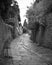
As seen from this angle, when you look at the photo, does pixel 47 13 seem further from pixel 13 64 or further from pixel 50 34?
pixel 13 64

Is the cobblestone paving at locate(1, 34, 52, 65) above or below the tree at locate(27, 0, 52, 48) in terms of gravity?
below

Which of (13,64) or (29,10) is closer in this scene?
(13,64)

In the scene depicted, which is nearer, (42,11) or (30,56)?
(30,56)

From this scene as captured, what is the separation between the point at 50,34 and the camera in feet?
29.9

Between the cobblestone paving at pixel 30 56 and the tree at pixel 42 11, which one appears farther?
the tree at pixel 42 11

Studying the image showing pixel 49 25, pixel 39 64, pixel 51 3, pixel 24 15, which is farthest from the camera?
pixel 24 15

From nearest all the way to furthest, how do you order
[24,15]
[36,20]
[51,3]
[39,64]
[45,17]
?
[39,64] → [51,3] → [45,17] → [36,20] → [24,15]

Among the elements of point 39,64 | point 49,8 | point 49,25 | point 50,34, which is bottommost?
point 39,64

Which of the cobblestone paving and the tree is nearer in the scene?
the cobblestone paving

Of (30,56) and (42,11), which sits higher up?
(42,11)

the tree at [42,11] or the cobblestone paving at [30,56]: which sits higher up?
the tree at [42,11]

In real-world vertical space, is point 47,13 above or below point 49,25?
above

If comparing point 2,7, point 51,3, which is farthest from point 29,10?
point 2,7

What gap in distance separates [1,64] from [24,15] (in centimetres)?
1051
